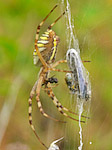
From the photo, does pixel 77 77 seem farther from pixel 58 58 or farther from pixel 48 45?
pixel 58 58

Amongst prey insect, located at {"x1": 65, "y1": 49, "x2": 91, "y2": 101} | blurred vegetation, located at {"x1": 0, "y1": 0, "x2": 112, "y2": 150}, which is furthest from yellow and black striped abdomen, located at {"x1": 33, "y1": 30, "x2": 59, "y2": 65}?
blurred vegetation, located at {"x1": 0, "y1": 0, "x2": 112, "y2": 150}

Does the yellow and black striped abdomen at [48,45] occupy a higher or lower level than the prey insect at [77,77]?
higher

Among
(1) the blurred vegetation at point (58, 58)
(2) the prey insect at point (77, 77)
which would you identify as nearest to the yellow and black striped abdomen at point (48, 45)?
(2) the prey insect at point (77, 77)

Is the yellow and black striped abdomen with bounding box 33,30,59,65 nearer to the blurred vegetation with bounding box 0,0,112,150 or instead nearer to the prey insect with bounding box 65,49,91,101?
the prey insect with bounding box 65,49,91,101

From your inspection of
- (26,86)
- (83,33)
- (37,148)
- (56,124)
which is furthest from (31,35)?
(37,148)

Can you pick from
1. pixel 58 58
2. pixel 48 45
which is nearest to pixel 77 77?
pixel 48 45

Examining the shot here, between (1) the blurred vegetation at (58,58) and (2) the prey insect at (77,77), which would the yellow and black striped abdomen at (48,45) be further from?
(1) the blurred vegetation at (58,58)

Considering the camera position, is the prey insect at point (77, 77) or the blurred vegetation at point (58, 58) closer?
the prey insect at point (77, 77)

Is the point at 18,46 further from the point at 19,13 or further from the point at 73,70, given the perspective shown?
the point at 73,70
